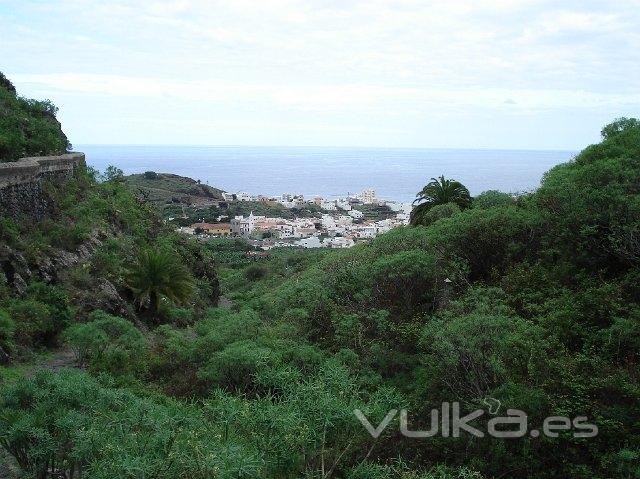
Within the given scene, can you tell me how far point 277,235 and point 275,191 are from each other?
2603 inches

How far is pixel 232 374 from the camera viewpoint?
9.66m

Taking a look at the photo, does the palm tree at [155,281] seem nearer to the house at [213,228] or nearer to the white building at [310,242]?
the white building at [310,242]

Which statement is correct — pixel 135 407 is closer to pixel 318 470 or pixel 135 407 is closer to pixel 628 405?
pixel 318 470

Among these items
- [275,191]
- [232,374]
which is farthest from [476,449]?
[275,191]

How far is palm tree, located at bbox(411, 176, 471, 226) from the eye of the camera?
2147cm

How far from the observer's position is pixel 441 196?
853 inches

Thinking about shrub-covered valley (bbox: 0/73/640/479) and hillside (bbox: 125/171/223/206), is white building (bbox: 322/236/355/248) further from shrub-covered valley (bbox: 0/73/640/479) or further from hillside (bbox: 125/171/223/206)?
shrub-covered valley (bbox: 0/73/640/479)

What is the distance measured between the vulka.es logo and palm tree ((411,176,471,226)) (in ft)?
43.6

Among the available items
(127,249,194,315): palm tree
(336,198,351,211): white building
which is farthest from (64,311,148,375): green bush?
(336,198,351,211): white building

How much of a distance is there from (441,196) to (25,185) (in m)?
13.3

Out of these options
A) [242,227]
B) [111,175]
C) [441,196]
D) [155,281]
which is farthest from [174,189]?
[155,281]

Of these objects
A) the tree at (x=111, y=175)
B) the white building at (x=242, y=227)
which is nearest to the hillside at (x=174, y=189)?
the white building at (x=242, y=227)

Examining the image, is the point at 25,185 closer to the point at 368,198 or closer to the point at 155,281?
the point at 155,281

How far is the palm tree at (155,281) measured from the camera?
1591 centimetres
